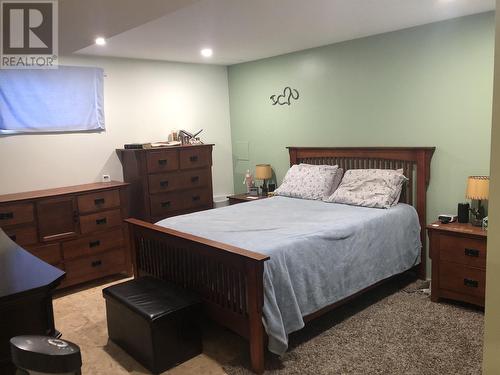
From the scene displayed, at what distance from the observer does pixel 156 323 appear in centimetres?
239

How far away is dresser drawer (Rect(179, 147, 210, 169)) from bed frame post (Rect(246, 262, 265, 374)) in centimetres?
249

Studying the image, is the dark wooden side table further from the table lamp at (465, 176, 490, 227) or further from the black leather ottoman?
the table lamp at (465, 176, 490, 227)

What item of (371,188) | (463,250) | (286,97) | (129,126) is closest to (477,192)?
(463,250)

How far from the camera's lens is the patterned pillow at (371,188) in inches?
141

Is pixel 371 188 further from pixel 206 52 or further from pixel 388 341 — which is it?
pixel 206 52

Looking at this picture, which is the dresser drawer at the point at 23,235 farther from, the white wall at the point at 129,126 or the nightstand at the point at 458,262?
the nightstand at the point at 458,262

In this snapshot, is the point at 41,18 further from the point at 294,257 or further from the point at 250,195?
the point at 250,195

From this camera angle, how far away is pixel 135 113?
468cm

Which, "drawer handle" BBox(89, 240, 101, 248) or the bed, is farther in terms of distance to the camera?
"drawer handle" BBox(89, 240, 101, 248)

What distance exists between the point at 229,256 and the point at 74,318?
1.59 meters

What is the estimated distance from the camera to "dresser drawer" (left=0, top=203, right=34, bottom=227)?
11.2ft

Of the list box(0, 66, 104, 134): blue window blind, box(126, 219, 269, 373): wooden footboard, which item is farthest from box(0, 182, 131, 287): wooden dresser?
box(126, 219, 269, 373): wooden footboard

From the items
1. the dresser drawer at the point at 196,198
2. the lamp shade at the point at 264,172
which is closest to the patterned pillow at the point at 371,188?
the lamp shade at the point at 264,172

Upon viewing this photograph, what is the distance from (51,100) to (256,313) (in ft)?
9.75
